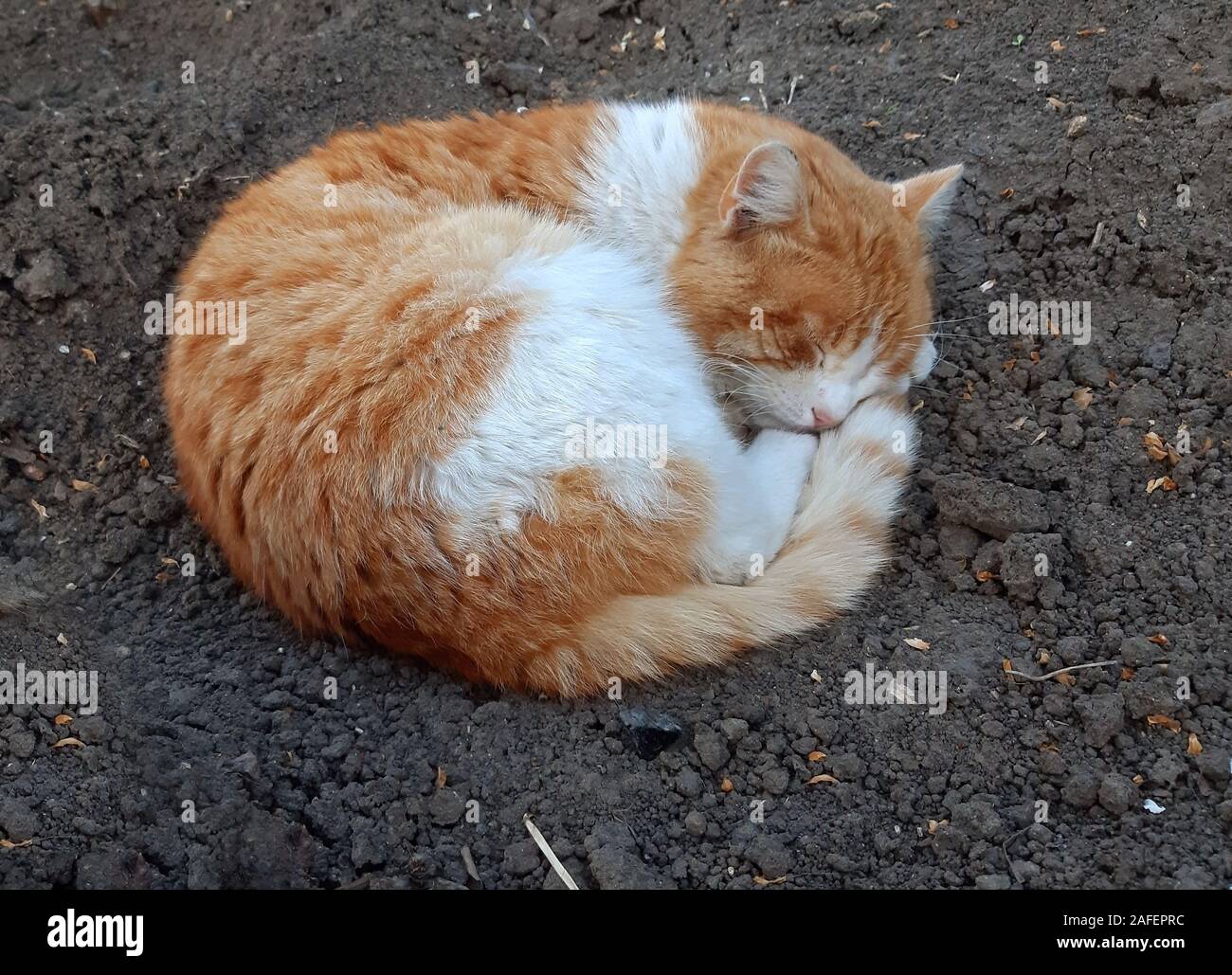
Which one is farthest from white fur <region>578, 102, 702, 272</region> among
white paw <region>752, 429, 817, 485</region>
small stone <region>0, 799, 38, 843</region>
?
small stone <region>0, 799, 38, 843</region>

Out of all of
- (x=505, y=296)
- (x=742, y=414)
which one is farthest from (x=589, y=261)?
(x=742, y=414)

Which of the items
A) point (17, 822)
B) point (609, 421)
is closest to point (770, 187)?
point (609, 421)

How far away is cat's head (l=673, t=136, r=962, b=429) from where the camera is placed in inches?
127

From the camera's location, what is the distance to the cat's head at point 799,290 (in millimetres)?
3234

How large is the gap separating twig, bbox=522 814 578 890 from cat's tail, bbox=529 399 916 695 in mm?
394

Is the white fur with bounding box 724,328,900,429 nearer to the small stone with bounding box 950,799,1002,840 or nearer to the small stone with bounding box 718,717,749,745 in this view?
the small stone with bounding box 718,717,749,745

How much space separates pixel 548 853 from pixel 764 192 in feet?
6.77

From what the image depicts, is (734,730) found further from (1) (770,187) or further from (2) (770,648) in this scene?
(1) (770,187)

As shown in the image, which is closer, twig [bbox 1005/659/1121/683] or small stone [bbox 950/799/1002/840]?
small stone [bbox 950/799/1002/840]

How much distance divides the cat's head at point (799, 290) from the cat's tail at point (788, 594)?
0.20 m

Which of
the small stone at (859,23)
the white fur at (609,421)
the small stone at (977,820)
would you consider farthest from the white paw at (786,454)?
the small stone at (859,23)

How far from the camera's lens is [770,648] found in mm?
2947

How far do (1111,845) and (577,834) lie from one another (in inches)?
50.5

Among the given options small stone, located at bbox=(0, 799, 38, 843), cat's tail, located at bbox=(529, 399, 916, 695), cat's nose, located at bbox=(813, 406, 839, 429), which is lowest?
small stone, located at bbox=(0, 799, 38, 843)
